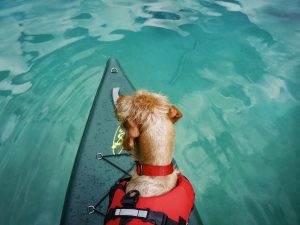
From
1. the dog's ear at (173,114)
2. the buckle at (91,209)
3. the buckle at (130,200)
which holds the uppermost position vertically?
the dog's ear at (173,114)

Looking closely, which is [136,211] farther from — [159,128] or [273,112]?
[273,112]

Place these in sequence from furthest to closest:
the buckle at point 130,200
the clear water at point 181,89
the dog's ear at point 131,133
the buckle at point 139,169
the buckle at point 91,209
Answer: the clear water at point 181,89 < the buckle at point 91,209 < the buckle at point 139,169 < the buckle at point 130,200 < the dog's ear at point 131,133

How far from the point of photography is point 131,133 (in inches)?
97.6

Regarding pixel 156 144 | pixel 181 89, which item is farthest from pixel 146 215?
pixel 181 89

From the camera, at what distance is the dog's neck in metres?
2.55

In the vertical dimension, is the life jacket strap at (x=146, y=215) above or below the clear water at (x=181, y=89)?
above

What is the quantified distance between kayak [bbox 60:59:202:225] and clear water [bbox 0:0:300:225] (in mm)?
961

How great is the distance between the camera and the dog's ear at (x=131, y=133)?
2.48 m

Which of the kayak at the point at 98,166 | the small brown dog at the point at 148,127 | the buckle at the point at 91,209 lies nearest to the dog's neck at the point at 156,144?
the small brown dog at the point at 148,127

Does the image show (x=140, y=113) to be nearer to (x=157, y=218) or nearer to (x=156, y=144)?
(x=156, y=144)

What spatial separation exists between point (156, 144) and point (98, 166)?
8.09ft

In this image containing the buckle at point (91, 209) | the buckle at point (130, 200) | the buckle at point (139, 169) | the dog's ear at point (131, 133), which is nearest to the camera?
the dog's ear at point (131, 133)

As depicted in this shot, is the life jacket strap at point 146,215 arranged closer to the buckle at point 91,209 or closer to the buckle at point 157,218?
the buckle at point 157,218

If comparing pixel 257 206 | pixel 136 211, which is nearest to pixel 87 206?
→ pixel 136 211
